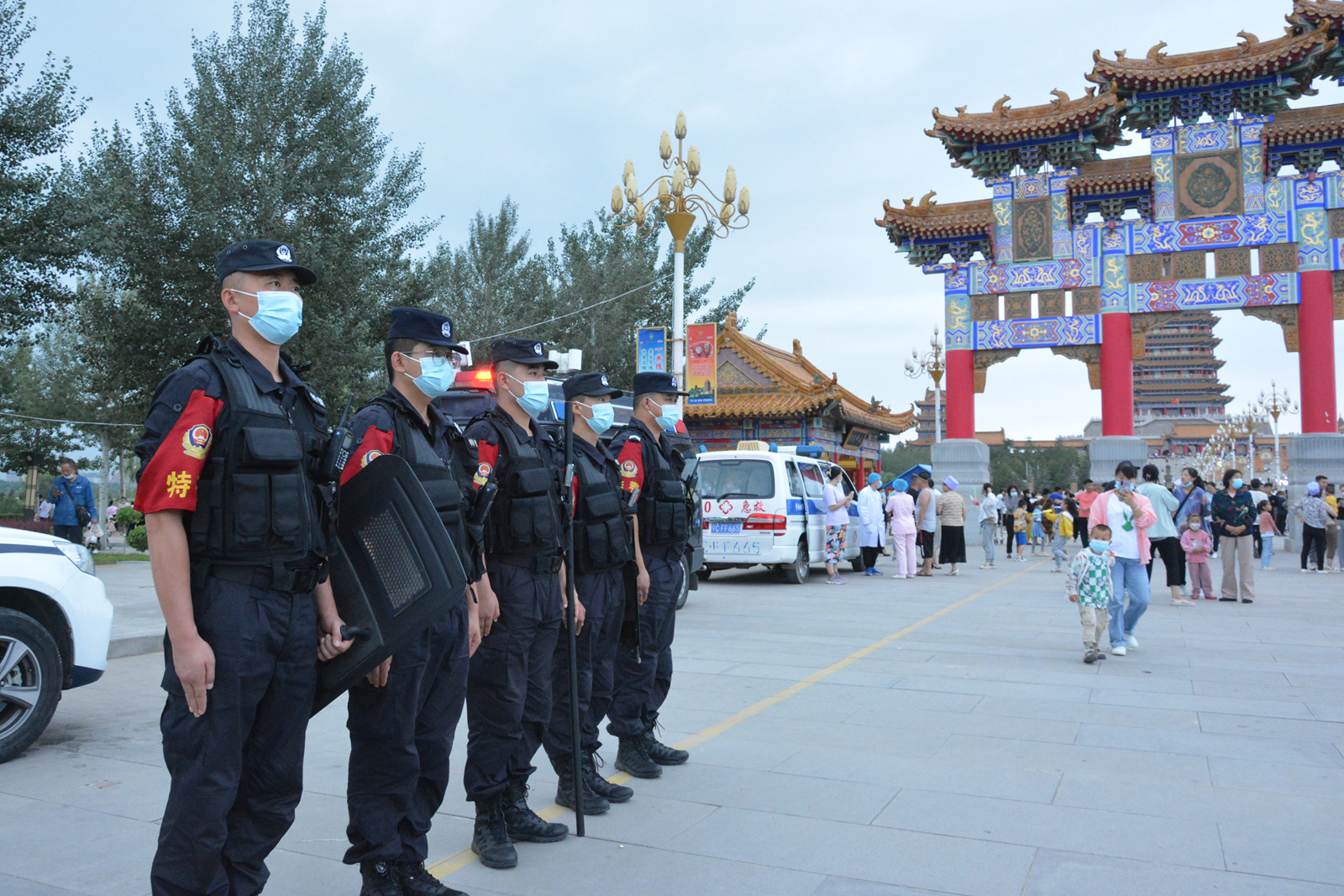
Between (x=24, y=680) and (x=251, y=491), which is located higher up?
(x=251, y=491)

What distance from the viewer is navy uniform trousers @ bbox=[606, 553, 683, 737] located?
196 inches

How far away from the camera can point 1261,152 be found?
23656 mm

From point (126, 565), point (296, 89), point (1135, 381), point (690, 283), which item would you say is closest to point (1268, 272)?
point (690, 283)

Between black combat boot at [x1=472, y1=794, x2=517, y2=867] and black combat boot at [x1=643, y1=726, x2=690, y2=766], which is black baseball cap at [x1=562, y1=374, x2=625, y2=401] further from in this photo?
black combat boot at [x1=472, y1=794, x2=517, y2=867]

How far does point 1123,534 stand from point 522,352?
6.71 meters

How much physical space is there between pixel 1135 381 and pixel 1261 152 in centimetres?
5547

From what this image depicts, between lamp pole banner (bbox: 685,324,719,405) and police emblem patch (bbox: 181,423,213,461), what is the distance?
1532 cm

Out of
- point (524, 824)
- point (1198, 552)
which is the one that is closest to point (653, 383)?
point (524, 824)

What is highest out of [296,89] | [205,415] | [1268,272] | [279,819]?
[296,89]

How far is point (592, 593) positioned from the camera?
4605 mm

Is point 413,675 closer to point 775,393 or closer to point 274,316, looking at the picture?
point 274,316

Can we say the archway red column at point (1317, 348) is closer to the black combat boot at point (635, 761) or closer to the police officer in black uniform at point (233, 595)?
the black combat boot at point (635, 761)

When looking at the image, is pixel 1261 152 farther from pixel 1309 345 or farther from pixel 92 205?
pixel 92 205

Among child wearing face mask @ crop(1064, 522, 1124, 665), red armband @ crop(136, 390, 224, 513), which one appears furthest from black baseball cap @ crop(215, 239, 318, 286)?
child wearing face mask @ crop(1064, 522, 1124, 665)
